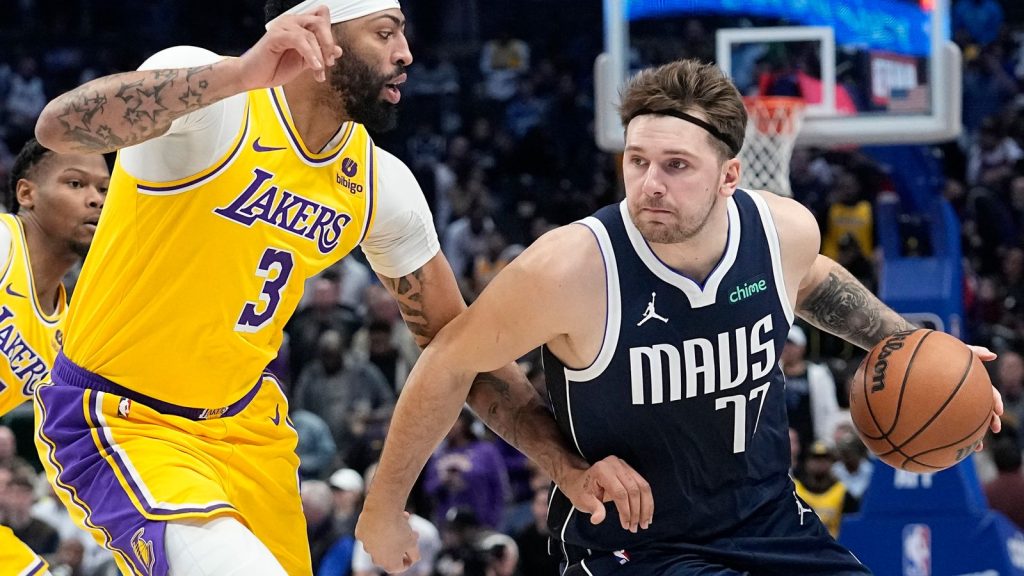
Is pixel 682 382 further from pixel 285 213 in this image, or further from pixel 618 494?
pixel 285 213

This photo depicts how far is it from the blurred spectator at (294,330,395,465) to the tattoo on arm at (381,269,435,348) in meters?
6.23

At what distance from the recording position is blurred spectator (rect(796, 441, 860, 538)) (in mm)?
9336

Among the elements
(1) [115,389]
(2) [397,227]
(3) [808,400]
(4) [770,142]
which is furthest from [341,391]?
(1) [115,389]

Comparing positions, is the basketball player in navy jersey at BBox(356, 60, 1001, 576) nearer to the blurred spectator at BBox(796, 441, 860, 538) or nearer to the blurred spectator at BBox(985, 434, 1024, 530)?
the blurred spectator at BBox(796, 441, 860, 538)

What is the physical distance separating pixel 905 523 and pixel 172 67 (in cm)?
579

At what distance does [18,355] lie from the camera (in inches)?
188

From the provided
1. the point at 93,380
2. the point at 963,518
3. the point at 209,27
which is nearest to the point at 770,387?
the point at 93,380

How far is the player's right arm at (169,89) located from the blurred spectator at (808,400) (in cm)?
727

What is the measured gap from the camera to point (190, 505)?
12.1 ft

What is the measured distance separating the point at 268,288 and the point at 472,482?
5923 mm

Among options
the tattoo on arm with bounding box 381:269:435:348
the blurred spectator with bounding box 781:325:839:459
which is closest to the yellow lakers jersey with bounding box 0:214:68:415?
the tattoo on arm with bounding box 381:269:435:348

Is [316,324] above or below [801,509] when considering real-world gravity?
below

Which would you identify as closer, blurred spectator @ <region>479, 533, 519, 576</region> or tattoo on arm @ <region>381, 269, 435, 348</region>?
tattoo on arm @ <region>381, 269, 435, 348</region>

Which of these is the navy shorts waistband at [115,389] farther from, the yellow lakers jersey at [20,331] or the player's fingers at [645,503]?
the player's fingers at [645,503]
